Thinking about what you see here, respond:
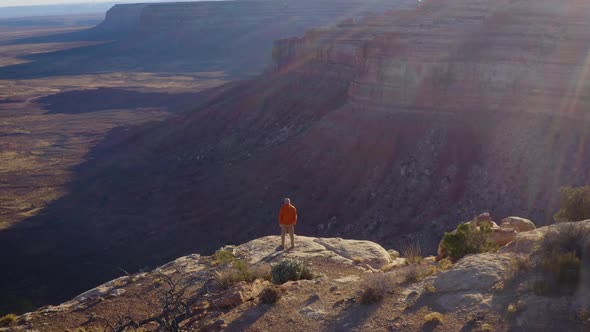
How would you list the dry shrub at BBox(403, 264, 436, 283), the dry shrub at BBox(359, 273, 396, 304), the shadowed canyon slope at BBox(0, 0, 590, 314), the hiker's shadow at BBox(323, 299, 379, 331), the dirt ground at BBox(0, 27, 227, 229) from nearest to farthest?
the hiker's shadow at BBox(323, 299, 379, 331) < the dry shrub at BBox(359, 273, 396, 304) < the dry shrub at BBox(403, 264, 436, 283) < the shadowed canyon slope at BBox(0, 0, 590, 314) < the dirt ground at BBox(0, 27, 227, 229)

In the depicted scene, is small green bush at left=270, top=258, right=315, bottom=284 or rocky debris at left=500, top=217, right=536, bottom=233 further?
rocky debris at left=500, top=217, right=536, bottom=233

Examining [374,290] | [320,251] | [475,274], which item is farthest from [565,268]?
[320,251]

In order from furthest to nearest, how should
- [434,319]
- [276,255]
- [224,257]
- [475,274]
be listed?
1. [224,257]
2. [276,255]
3. [475,274]
4. [434,319]

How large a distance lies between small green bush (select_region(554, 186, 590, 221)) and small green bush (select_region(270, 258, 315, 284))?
278 inches

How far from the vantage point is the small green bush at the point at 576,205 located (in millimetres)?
15320

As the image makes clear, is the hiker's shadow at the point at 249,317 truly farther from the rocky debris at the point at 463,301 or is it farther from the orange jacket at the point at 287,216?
the orange jacket at the point at 287,216

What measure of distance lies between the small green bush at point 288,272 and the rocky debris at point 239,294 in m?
0.56

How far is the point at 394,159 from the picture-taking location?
32250 millimetres

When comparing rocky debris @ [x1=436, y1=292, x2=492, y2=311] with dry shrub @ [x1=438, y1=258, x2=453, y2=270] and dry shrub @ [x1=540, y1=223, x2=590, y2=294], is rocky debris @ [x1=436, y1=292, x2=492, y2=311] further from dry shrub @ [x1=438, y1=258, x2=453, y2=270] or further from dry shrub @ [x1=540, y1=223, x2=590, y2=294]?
dry shrub @ [x1=438, y1=258, x2=453, y2=270]

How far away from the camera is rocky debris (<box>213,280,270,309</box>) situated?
1295 centimetres

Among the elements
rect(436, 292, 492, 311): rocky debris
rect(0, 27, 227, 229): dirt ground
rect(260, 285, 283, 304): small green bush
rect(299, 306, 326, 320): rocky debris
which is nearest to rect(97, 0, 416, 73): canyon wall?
rect(0, 27, 227, 229): dirt ground

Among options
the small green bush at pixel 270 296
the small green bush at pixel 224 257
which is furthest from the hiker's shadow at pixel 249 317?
the small green bush at pixel 224 257

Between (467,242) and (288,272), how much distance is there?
463 cm

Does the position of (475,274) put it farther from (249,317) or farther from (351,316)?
(249,317)
